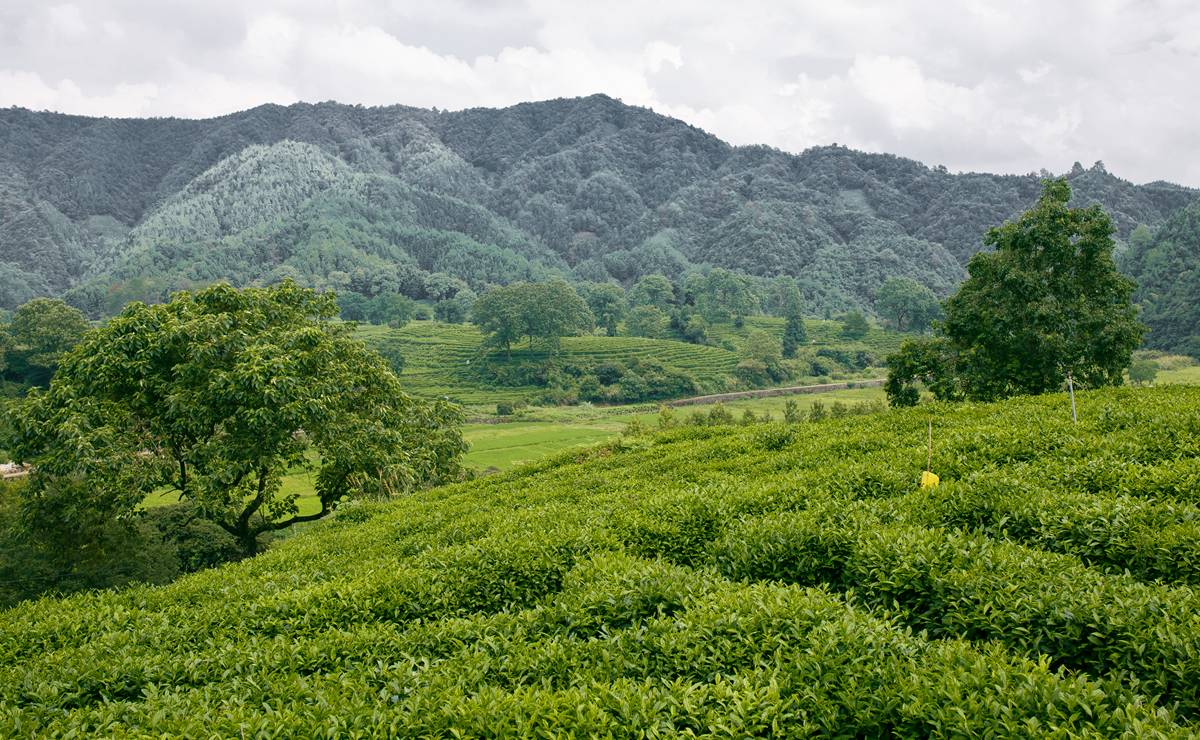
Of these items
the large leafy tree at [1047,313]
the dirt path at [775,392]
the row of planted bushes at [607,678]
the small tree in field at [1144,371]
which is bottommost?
the dirt path at [775,392]

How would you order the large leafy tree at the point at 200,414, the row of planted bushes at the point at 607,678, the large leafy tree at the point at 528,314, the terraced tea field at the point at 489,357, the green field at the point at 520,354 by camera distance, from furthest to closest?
the large leafy tree at the point at 528,314 < the green field at the point at 520,354 < the terraced tea field at the point at 489,357 < the large leafy tree at the point at 200,414 < the row of planted bushes at the point at 607,678

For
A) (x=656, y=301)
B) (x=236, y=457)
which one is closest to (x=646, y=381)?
(x=656, y=301)

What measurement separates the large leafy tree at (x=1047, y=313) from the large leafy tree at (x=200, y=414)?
63.8 ft

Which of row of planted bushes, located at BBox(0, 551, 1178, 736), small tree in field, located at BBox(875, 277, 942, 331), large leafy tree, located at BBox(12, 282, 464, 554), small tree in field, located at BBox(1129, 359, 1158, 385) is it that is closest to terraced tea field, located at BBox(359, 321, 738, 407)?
small tree in field, located at BBox(875, 277, 942, 331)

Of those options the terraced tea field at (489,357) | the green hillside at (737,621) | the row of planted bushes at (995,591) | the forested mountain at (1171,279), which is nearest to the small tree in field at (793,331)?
the terraced tea field at (489,357)

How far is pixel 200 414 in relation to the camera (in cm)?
1727

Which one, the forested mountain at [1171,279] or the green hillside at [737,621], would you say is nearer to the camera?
the green hillside at [737,621]

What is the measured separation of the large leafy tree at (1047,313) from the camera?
72.9 feet

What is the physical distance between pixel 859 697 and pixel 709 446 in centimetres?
1065

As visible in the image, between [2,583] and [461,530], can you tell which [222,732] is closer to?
[461,530]

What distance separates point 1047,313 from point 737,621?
2162 cm

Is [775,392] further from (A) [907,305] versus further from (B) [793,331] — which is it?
(A) [907,305]

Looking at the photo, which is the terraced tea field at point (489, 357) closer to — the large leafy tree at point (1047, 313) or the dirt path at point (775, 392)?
the dirt path at point (775, 392)

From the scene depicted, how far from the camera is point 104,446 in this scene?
1669 cm
